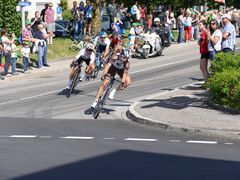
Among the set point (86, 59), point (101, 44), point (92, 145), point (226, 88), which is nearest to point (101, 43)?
point (101, 44)

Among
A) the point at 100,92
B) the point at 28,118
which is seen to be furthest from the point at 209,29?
the point at 28,118

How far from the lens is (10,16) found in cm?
2991

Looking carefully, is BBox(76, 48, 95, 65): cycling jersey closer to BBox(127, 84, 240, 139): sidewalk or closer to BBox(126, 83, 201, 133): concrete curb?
BBox(127, 84, 240, 139): sidewalk

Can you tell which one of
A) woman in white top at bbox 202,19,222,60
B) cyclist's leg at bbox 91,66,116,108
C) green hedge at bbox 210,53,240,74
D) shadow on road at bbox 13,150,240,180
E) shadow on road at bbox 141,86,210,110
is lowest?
shadow on road at bbox 141,86,210,110

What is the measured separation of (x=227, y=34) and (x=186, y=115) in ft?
15.0

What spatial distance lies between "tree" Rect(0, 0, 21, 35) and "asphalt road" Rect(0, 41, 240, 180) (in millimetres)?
10394

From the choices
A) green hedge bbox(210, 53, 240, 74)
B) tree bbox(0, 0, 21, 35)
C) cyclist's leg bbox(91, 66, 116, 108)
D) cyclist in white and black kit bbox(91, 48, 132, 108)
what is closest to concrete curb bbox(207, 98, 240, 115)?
green hedge bbox(210, 53, 240, 74)

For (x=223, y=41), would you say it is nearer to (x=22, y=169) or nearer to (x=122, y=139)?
(x=122, y=139)

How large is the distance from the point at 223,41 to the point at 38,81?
7.72 metres

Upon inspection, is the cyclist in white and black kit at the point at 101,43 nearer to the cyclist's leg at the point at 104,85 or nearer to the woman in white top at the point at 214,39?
the woman in white top at the point at 214,39

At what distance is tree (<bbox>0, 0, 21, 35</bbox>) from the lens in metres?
29.5

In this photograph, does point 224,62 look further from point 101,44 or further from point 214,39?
point 101,44

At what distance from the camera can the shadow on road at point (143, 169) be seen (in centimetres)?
927

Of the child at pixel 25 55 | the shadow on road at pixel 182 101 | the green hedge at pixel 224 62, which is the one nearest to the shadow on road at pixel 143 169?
the shadow on road at pixel 182 101
